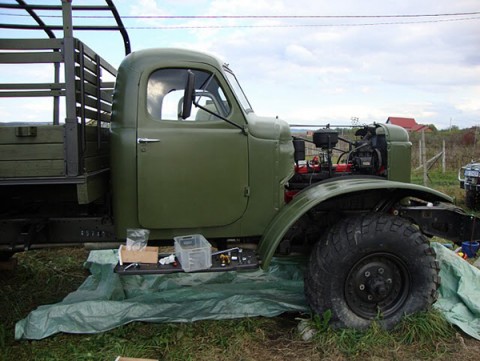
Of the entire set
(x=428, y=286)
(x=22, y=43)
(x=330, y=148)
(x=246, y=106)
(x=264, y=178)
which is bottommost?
(x=428, y=286)

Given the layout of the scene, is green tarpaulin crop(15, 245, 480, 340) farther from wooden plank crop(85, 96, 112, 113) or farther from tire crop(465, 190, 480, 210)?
tire crop(465, 190, 480, 210)

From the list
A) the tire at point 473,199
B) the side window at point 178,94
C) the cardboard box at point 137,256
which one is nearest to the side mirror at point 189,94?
the side window at point 178,94

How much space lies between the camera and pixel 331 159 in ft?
13.0

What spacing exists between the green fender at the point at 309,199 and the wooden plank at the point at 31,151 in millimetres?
1557

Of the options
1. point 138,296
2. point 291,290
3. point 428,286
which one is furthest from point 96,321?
point 428,286

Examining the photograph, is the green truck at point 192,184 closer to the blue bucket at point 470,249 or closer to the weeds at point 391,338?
the weeds at point 391,338

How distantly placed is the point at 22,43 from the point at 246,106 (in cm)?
171

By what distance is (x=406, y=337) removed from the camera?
3162 millimetres

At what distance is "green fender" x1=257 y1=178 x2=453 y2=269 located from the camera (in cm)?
306

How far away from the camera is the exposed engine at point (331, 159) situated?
3.80 meters

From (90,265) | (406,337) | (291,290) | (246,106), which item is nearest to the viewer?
(406,337)

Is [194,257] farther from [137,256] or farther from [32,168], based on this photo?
[32,168]

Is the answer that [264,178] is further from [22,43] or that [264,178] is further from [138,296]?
[22,43]

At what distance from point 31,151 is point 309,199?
6.45 ft
